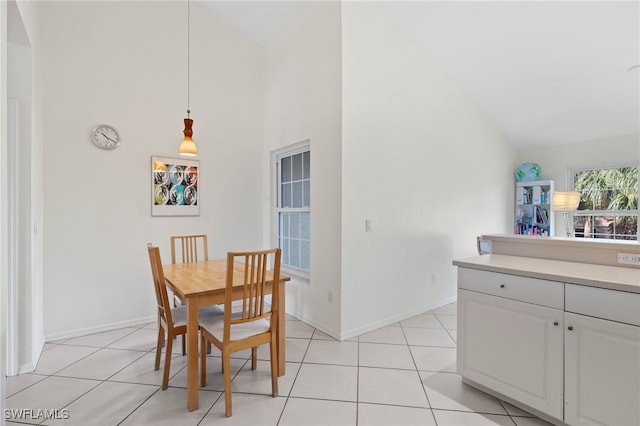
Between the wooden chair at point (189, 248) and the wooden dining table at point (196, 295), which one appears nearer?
the wooden dining table at point (196, 295)

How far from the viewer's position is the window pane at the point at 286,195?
4.02 m

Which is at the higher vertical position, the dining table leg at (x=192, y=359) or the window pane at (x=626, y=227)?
the window pane at (x=626, y=227)

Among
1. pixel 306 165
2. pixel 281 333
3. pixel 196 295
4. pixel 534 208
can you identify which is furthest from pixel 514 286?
pixel 534 208

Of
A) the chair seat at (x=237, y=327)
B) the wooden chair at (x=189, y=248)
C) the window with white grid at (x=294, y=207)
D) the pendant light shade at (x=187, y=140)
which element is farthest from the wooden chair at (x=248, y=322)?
the window with white grid at (x=294, y=207)

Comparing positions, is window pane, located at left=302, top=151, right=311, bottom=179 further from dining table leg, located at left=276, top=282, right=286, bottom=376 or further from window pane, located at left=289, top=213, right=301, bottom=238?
dining table leg, located at left=276, top=282, right=286, bottom=376

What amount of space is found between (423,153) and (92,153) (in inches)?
142

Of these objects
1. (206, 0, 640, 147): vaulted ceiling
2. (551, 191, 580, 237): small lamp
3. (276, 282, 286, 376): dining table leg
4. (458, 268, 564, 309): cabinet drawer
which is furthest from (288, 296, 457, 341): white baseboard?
(206, 0, 640, 147): vaulted ceiling

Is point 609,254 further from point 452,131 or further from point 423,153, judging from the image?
point 452,131

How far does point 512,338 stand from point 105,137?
390 centimetres

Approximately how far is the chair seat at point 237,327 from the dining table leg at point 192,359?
0.46 feet

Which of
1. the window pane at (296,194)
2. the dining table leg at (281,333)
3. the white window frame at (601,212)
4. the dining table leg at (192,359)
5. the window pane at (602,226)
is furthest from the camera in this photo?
the window pane at (602,226)

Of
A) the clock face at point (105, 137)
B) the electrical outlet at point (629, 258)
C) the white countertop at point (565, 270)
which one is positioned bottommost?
the white countertop at point (565, 270)

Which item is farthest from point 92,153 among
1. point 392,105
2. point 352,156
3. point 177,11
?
point 392,105

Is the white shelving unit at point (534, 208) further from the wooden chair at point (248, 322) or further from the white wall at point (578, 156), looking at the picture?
the wooden chair at point (248, 322)
